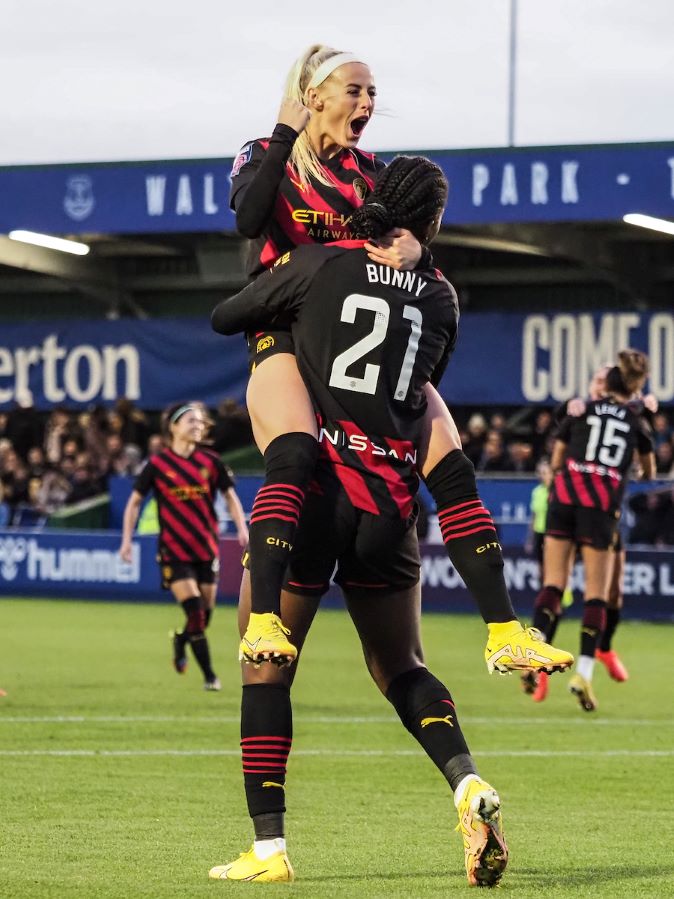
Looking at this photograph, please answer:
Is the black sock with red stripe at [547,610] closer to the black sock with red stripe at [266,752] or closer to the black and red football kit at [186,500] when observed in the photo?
the black and red football kit at [186,500]

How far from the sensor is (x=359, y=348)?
5066 mm

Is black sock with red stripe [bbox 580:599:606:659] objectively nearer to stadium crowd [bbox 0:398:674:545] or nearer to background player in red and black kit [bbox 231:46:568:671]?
background player in red and black kit [bbox 231:46:568:671]

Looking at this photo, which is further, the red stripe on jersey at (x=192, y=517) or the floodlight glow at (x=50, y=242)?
the floodlight glow at (x=50, y=242)

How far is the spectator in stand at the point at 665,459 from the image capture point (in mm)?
22250

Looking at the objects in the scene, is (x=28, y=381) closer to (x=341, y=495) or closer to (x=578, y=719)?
(x=578, y=719)

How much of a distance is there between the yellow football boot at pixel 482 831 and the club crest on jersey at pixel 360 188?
1.80 metres

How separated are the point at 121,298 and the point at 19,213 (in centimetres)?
535

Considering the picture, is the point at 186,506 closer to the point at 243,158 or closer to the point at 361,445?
the point at 243,158

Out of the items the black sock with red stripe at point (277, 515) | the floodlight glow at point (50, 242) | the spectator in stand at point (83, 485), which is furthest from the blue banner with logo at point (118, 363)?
the black sock with red stripe at point (277, 515)

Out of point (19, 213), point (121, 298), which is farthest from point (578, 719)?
point (121, 298)

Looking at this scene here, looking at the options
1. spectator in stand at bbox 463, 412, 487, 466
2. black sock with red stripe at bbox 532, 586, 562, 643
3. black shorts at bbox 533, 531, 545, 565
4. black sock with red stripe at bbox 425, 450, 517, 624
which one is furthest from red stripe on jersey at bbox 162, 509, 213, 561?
spectator in stand at bbox 463, 412, 487, 466

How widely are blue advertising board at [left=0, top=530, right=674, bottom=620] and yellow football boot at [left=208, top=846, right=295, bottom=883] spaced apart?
15.5 metres

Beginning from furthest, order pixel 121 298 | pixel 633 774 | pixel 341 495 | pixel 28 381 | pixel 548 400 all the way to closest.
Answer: pixel 121 298 → pixel 28 381 → pixel 548 400 → pixel 633 774 → pixel 341 495

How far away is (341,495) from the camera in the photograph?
5.12 m
